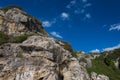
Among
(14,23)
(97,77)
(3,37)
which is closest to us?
(3,37)

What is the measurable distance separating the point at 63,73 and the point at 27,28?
26.9 m

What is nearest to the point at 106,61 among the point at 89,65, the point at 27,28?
the point at 89,65

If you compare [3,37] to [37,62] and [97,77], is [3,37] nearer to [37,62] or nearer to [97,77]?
[37,62]

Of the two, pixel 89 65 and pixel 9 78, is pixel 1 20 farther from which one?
pixel 89 65

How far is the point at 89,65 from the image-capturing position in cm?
8594

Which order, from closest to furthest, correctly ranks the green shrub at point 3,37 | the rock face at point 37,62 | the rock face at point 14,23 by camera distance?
the rock face at point 37,62 → the green shrub at point 3,37 → the rock face at point 14,23

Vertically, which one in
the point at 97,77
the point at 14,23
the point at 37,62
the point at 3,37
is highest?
the point at 14,23

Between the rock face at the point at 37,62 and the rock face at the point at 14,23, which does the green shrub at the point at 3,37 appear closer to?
the rock face at the point at 14,23

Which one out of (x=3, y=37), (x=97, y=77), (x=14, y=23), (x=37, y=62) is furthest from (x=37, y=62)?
(x=97, y=77)

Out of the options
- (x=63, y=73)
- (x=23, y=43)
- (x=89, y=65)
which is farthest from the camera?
(x=89, y=65)

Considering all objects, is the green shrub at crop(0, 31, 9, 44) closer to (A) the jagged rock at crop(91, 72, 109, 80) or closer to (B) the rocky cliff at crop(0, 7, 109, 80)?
(B) the rocky cliff at crop(0, 7, 109, 80)

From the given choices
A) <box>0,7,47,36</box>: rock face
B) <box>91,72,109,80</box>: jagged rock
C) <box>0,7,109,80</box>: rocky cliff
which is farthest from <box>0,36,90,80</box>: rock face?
<box>91,72,109,80</box>: jagged rock

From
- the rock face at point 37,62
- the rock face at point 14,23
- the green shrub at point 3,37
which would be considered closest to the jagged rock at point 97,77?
the rock face at point 37,62

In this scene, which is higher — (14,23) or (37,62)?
(14,23)
